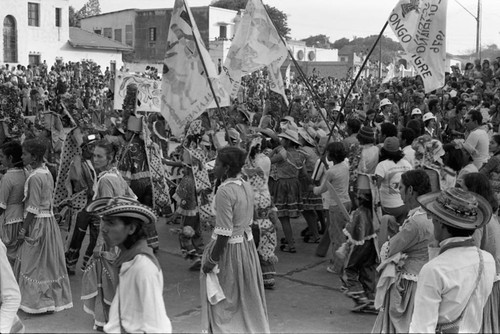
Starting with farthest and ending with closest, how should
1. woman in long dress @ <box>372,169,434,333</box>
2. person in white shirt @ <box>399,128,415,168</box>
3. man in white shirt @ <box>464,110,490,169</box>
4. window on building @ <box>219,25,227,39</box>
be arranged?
1. window on building @ <box>219,25,227,39</box>
2. man in white shirt @ <box>464,110,490,169</box>
3. person in white shirt @ <box>399,128,415,168</box>
4. woman in long dress @ <box>372,169,434,333</box>

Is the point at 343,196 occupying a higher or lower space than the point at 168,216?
higher

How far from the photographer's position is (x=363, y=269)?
6.60 metres

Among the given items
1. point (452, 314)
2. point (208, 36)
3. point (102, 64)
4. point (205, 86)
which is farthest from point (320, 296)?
point (208, 36)

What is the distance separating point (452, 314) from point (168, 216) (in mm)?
7995

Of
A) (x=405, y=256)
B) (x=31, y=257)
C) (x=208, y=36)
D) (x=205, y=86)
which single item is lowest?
(x=31, y=257)

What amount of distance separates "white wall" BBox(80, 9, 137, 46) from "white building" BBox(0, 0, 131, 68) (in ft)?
41.5

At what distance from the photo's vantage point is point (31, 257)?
6.36m

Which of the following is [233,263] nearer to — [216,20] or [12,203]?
[12,203]

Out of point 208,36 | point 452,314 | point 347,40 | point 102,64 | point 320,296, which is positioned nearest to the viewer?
point 452,314

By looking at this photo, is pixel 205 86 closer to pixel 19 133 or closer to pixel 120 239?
pixel 120 239

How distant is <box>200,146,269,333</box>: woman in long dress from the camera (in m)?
5.14

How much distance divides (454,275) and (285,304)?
3857mm

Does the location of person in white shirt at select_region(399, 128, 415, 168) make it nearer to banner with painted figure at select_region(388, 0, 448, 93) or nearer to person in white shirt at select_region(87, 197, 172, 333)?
banner with painted figure at select_region(388, 0, 448, 93)

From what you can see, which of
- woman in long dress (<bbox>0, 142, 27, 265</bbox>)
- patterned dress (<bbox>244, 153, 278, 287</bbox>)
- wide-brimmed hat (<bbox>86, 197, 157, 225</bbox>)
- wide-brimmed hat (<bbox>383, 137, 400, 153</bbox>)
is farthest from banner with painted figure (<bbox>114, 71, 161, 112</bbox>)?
wide-brimmed hat (<bbox>86, 197, 157, 225</bbox>)
